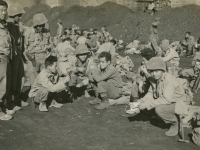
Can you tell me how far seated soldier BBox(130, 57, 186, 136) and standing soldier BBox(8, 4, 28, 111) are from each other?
2.80 meters

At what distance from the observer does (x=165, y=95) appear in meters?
4.71

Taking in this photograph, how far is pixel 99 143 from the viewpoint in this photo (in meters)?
4.59

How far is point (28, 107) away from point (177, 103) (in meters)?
3.26

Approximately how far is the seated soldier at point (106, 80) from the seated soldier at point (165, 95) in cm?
143

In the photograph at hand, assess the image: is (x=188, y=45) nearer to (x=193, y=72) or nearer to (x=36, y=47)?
(x=193, y=72)

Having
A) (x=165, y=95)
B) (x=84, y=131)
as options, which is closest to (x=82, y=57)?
(x=84, y=131)

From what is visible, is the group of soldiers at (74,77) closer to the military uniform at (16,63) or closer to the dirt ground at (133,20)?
the military uniform at (16,63)

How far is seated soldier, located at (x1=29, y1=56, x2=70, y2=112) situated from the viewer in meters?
5.82

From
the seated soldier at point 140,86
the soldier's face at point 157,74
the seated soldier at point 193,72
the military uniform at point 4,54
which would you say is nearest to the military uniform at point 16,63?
the military uniform at point 4,54

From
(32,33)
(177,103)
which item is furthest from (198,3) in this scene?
(177,103)

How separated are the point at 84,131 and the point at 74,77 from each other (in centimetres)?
199

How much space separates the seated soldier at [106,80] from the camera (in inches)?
243

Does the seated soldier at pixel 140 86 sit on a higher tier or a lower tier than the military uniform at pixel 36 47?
lower

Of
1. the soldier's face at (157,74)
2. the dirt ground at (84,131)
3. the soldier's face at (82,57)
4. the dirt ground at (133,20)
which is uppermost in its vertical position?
the dirt ground at (133,20)
